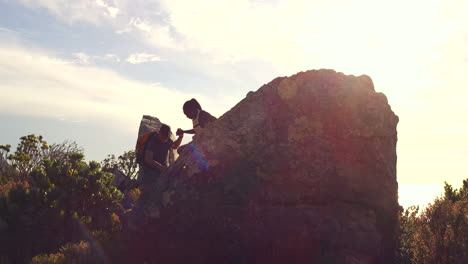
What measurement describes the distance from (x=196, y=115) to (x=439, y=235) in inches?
219

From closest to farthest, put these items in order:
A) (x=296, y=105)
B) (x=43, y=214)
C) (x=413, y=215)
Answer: (x=296, y=105), (x=413, y=215), (x=43, y=214)

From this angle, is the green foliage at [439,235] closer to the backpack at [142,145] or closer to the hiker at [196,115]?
the hiker at [196,115]

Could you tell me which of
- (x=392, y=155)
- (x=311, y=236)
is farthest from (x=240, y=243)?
(x=392, y=155)

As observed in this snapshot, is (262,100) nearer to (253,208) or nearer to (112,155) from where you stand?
(253,208)

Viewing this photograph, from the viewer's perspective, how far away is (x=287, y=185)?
21.8 feet

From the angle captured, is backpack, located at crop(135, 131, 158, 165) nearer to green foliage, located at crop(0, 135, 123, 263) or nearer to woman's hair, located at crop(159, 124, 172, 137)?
woman's hair, located at crop(159, 124, 172, 137)

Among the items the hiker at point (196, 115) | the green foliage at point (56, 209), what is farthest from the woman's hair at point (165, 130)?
the green foliage at point (56, 209)

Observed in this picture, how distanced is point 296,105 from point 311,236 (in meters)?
2.37

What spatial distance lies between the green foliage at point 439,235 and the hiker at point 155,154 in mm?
5564

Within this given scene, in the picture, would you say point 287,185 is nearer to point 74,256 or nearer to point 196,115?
point 196,115

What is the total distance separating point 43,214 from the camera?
334 inches

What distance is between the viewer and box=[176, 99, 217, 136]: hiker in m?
8.89

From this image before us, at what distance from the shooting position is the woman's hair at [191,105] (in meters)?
9.03

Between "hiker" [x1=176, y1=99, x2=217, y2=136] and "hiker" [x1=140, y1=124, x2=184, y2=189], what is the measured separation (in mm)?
629
